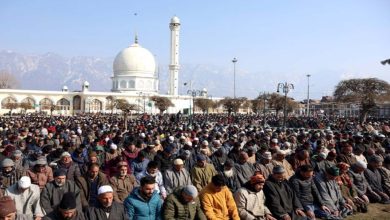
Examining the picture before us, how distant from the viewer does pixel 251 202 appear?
21.6ft

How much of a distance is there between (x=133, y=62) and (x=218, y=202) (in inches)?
2754

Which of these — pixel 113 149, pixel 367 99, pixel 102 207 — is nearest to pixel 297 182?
pixel 102 207

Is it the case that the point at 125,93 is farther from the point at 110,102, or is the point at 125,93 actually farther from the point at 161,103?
the point at 161,103

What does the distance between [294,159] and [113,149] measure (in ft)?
13.9

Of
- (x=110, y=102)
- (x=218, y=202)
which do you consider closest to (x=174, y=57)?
(x=110, y=102)

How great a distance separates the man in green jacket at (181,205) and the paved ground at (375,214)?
3632 mm

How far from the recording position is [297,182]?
24.3 ft

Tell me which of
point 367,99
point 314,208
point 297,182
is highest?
point 367,99

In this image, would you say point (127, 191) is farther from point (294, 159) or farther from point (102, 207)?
point (294, 159)

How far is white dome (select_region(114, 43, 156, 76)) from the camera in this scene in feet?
244

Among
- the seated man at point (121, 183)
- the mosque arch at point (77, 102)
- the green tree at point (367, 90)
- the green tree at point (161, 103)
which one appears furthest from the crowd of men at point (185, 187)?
the mosque arch at point (77, 102)

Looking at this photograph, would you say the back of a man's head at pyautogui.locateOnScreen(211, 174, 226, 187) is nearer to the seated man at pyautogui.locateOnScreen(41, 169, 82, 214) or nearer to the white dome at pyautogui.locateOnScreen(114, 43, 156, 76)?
the seated man at pyautogui.locateOnScreen(41, 169, 82, 214)

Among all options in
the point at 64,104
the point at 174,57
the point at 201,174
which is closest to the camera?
the point at 201,174

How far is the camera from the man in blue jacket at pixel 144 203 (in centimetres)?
555
